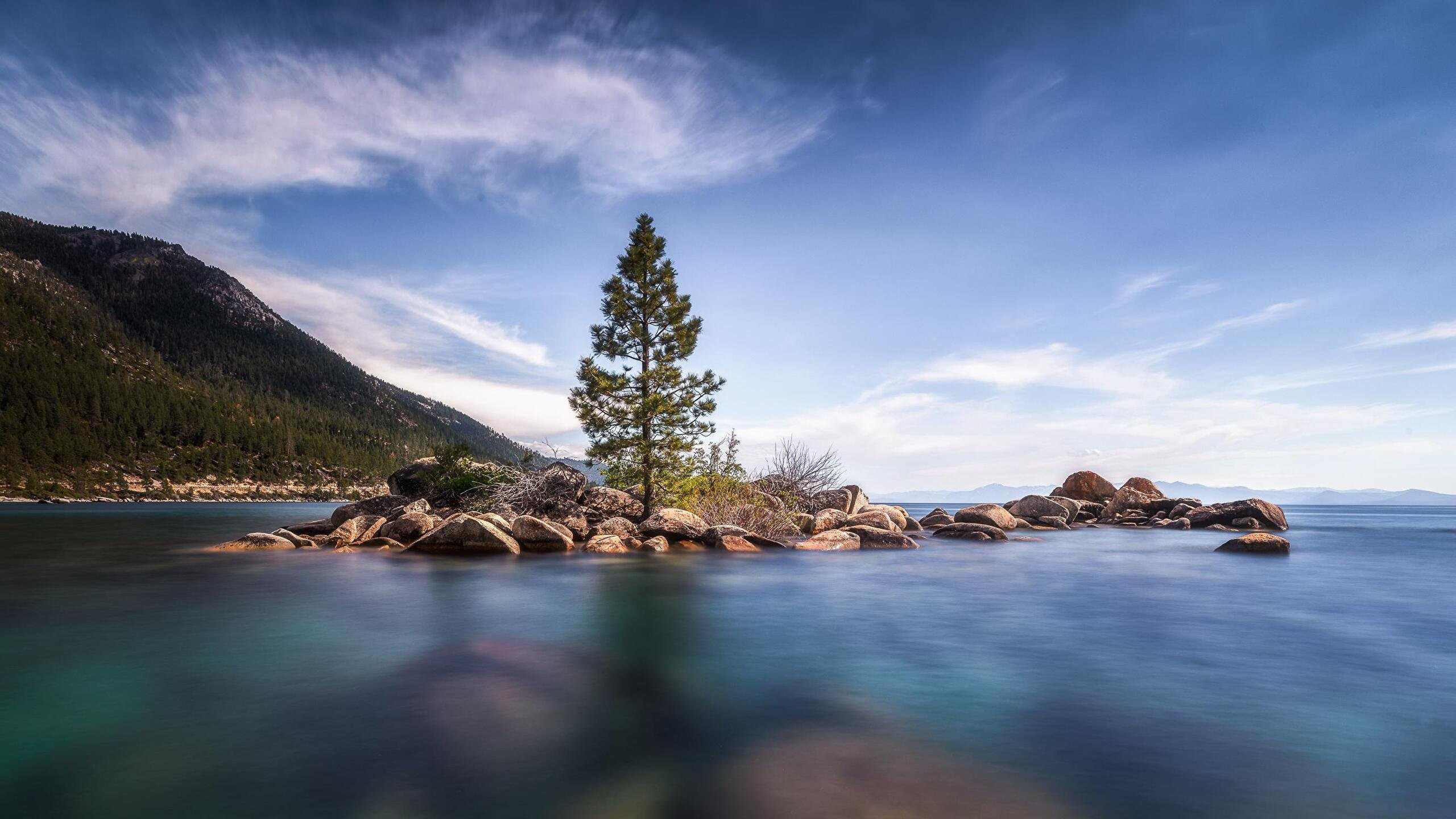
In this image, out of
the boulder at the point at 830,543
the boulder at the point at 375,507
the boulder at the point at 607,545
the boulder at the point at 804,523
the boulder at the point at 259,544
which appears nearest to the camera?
the boulder at the point at 607,545

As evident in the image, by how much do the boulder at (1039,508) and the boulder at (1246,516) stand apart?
6.24m

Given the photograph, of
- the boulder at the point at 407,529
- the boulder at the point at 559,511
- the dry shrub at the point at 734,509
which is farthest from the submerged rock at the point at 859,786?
the boulder at the point at 407,529

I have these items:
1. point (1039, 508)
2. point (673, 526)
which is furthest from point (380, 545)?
point (1039, 508)

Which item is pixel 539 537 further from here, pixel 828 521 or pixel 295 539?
pixel 828 521

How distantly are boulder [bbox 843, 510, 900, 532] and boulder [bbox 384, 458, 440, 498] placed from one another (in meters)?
16.7

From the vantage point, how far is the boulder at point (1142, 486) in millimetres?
42750

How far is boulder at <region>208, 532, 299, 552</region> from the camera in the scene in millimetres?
19688

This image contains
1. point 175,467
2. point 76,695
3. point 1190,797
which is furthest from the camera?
point 175,467

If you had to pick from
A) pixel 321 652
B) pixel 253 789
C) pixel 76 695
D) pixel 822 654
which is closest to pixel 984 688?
pixel 822 654

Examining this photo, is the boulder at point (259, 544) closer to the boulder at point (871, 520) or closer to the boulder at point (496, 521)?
the boulder at point (496, 521)

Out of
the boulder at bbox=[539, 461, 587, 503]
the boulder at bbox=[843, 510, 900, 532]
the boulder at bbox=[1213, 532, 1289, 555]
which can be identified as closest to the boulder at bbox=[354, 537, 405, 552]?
the boulder at bbox=[539, 461, 587, 503]

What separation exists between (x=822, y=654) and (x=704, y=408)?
14.7 metres

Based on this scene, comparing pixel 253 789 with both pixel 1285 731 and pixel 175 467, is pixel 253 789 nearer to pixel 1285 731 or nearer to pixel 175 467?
pixel 1285 731

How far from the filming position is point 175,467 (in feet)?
383
